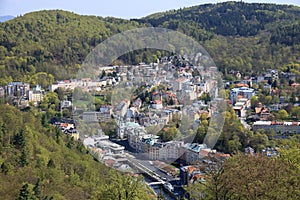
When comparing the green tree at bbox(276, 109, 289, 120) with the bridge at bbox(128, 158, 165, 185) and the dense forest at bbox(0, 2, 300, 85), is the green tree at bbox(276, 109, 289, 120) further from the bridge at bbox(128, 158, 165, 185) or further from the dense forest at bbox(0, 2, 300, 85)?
the dense forest at bbox(0, 2, 300, 85)

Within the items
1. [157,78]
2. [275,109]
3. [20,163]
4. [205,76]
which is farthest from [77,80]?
[20,163]

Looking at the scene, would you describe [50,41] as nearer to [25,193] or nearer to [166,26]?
[166,26]

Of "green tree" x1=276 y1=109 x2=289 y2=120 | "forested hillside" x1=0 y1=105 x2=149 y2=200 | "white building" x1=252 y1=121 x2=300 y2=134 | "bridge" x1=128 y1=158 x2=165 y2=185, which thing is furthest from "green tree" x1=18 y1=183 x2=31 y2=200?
"green tree" x1=276 y1=109 x2=289 y2=120

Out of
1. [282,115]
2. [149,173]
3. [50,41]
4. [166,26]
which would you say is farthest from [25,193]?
[166,26]

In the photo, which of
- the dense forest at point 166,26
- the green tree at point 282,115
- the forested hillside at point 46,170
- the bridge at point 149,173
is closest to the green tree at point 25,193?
the forested hillside at point 46,170

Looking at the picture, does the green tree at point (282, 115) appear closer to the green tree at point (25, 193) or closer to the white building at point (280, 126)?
the white building at point (280, 126)
